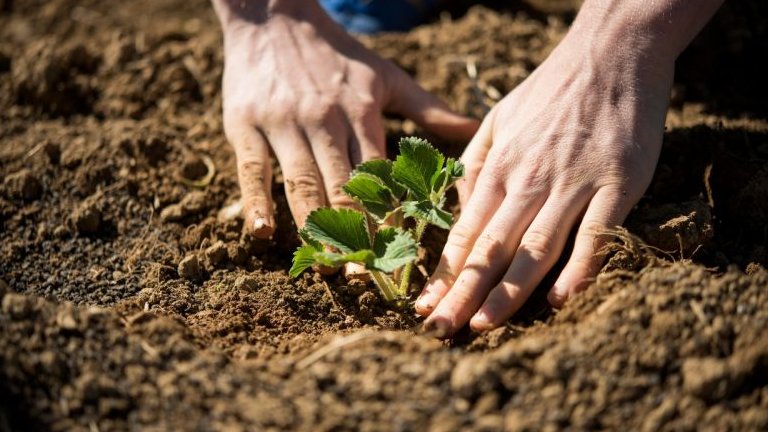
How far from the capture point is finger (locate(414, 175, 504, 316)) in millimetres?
2123

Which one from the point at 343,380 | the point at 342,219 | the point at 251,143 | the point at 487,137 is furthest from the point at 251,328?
the point at 487,137

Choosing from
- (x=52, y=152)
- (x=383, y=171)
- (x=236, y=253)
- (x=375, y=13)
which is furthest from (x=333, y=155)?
(x=375, y=13)

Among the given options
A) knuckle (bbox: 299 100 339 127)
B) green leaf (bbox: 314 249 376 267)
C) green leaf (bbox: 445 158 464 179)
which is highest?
green leaf (bbox: 445 158 464 179)

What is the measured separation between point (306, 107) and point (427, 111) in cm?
50

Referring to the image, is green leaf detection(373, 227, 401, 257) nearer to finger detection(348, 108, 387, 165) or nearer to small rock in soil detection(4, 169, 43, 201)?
finger detection(348, 108, 387, 165)

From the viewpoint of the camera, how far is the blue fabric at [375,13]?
4.05m

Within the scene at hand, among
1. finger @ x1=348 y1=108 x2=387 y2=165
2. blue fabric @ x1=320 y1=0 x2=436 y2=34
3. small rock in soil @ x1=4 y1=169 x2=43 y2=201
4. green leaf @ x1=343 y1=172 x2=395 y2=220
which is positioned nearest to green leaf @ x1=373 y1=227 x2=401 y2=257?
green leaf @ x1=343 y1=172 x2=395 y2=220

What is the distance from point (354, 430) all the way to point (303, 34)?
6.08 ft

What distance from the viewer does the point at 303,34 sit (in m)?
2.92

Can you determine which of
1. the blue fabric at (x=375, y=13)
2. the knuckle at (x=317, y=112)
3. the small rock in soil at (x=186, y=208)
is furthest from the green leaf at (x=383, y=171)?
the blue fabric at (x=375, y=13)

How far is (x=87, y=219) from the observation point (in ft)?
8.50

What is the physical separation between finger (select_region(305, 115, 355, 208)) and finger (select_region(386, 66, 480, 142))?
1.08 feet

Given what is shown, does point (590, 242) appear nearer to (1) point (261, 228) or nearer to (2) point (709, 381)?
(2) point (709, 381)

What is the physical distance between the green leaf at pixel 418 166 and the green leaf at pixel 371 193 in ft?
0.24
